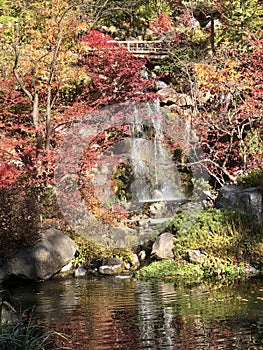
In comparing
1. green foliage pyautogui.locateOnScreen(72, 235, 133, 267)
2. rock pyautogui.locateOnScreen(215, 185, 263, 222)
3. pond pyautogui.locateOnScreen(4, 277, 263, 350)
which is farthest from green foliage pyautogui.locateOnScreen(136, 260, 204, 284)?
rock pyautogui.locateOnScreen(215, 185, 263, 222)

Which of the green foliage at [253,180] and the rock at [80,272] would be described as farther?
the green foliage at [253,180]

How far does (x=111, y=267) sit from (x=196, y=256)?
5.62 feet

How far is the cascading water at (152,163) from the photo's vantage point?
15.7 m

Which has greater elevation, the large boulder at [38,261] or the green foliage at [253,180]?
the green foliage at [253,180]

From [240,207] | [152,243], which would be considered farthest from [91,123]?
[240,207]

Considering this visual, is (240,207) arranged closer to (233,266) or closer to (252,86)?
(233,266)

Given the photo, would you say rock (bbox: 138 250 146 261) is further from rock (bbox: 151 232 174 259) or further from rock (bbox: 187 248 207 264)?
rock (bbox: 187 248 207 264)

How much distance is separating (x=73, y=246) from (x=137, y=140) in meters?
6.44

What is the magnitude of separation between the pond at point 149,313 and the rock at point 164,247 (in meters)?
1.11

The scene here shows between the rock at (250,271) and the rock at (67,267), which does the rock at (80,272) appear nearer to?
the rock at (67,267)

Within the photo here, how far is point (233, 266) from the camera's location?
28.6 ft

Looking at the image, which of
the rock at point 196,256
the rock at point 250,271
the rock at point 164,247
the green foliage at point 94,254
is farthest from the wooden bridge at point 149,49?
the rock at point 250,271

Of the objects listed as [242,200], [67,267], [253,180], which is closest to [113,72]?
[253,180]

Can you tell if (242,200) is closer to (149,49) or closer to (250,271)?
(250,271)
